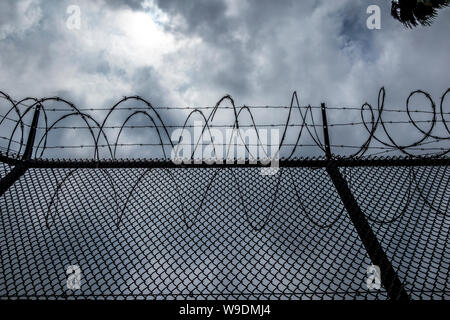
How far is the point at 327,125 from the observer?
3801 millimetres

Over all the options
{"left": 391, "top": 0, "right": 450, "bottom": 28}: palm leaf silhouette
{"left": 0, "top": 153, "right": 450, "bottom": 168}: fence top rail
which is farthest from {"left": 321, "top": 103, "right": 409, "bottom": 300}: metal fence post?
{"left": 391, "top": 0, "right": 450, "bottom": 28}: palm leaf silhouette

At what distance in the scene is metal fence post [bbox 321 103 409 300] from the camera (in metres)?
Result: 2.33

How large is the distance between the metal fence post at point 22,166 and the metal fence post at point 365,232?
365cm

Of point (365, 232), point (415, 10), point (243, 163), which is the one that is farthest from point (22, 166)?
point (415, 10)

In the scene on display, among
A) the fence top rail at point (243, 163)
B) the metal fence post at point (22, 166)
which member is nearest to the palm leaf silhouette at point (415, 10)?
the fence top rail at point (243, 163)

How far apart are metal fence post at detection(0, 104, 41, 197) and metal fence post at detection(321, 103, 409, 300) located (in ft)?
12.0

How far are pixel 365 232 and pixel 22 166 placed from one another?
156 inches

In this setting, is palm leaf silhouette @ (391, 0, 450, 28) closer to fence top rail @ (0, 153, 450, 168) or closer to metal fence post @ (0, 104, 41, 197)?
fence top rail @ (0, 153, 450, 168)

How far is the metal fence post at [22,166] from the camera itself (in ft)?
11.9

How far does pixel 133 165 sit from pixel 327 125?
238 centimetres

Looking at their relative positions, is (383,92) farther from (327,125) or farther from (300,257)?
(300,257)

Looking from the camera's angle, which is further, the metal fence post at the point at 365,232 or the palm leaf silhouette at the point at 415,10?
the palm leaf silhouette at the point at 415,10

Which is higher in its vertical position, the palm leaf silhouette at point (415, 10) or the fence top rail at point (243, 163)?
the palm leaf silhouette at point (415, 10)

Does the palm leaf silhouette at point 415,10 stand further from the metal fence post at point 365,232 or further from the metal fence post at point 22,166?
the metal fence post at point 22,166
